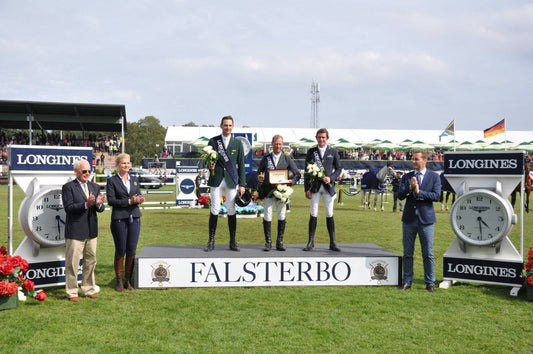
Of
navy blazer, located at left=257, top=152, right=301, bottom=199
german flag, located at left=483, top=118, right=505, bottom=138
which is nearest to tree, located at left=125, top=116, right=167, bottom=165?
german flag, located at left=483, top=118, right=505, bottom=138

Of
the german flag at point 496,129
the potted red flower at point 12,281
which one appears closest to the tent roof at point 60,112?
the german flag at point 496,129

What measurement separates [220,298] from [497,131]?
2720cm

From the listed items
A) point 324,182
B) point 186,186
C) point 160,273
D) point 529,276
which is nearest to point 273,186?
point 324,182

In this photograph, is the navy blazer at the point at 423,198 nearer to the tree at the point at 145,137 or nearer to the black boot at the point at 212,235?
the black boot at the point at 212,235

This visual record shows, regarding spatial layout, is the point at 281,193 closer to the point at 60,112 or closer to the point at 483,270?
the point at 483,270

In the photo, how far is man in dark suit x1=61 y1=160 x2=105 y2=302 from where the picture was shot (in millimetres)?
5707

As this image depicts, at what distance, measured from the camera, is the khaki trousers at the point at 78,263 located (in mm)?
5805

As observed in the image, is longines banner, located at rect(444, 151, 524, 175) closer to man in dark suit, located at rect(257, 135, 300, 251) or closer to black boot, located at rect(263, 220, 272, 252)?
man in dark suit, located at rect(257, 135, 300, 251)

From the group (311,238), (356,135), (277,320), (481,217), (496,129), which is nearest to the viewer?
(277,320)

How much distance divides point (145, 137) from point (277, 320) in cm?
7832

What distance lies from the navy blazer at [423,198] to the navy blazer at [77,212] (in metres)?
4.22

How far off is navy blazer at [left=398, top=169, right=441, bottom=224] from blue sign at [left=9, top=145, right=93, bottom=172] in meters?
4.71

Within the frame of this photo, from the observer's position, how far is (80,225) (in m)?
5.79

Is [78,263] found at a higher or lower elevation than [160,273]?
higher
